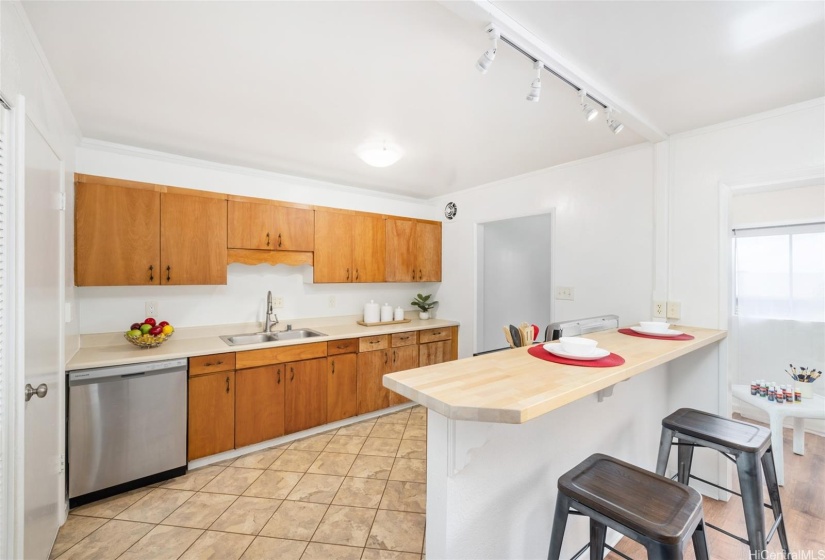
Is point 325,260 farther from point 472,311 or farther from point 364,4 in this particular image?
point 364,4

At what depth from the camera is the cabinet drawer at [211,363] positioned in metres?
2.43

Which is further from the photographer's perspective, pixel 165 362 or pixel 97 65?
pixel 165 362

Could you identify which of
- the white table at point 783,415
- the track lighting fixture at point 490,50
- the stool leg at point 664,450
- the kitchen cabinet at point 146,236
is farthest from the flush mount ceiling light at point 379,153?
the white table at point 783,415

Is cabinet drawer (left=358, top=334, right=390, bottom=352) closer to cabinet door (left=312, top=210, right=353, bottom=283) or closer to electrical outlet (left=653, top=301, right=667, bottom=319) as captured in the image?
cabinet door (left=312, top=210, right=353, bottom=283)

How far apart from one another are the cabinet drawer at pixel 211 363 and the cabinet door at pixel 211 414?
4cm

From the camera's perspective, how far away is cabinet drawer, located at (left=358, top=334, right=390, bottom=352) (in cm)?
329

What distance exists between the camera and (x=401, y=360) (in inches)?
139

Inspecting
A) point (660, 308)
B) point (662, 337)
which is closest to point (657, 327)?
point (662, 337)

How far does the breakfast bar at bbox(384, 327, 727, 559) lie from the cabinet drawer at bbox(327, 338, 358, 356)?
1974 millimetres

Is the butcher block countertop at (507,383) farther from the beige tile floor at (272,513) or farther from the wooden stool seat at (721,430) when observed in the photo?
the beige tile floor at (272,513)

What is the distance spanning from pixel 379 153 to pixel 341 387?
2.06 m

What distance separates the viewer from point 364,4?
4.04 feet

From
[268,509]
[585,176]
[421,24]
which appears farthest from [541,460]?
[585,176]

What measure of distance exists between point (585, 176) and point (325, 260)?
242 cm
